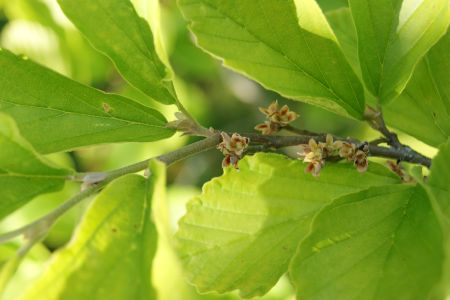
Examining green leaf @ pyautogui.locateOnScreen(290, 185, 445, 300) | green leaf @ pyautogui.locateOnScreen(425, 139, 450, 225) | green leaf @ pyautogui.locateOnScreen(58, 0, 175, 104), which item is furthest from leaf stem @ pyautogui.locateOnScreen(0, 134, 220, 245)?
green leaf @ pyautogui.locateOnScreen(425, 139, 450, 225)

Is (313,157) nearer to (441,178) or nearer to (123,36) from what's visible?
(441,178)

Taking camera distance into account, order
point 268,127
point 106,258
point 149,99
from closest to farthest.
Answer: point 106,258, point 268,127, point 149,99

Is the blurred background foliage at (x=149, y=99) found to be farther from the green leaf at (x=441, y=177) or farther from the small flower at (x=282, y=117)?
the green leaf at (x=441, y=177)

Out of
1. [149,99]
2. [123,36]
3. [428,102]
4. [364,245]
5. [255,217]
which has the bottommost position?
[364,245]

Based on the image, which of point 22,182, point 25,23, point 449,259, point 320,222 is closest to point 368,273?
point 320,222

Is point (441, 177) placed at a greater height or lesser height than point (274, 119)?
lesser

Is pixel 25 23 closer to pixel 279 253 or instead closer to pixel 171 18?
pixel 171 18

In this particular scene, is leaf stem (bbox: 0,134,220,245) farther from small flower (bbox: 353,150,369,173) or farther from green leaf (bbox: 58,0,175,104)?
small flower (bbox: 353,150,369,173)

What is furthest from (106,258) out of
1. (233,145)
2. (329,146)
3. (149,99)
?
(149,99)
